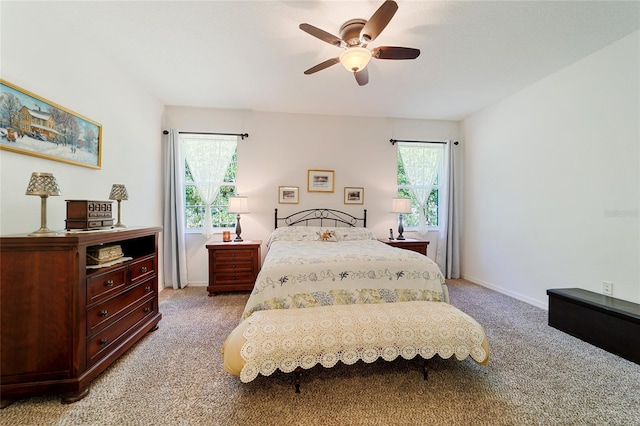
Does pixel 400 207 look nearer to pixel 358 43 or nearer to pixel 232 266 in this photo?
pixel 358 43

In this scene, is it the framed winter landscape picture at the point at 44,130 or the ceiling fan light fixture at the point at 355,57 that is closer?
the framed winter landscape picture at the point at 44,130

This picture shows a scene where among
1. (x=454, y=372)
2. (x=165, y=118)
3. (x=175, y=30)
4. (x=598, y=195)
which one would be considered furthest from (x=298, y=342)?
(x=165, y=118)

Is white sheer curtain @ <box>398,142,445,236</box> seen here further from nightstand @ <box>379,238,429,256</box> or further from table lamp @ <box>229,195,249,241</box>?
table lamp @ <box>229,195,249,241</box>

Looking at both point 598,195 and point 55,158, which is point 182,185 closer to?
point 55,158

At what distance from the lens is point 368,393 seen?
160 cm

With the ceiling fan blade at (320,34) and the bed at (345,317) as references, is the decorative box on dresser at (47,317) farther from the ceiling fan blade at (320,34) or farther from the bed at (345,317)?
the ceiling fan blade at (320,34)

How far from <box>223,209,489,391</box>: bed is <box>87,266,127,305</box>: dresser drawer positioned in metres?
0.97

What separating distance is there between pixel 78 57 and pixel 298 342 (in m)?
3.21

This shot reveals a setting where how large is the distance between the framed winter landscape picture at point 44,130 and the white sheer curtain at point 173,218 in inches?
48.5

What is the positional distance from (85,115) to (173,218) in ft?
5.64

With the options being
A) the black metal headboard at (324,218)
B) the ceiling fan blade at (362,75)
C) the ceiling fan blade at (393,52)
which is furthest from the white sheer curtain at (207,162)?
the ceiling fan blade at (393,52)

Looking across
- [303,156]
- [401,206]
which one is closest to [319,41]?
[303,156]

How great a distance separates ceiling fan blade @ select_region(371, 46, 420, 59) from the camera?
1.98 metres

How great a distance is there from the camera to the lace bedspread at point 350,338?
5.03 feet
